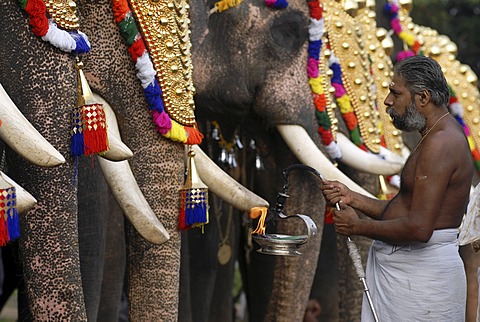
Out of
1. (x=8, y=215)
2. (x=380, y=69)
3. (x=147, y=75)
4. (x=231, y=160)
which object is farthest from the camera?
(x=380, y=69)

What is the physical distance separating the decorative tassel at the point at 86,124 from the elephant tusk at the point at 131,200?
204mm

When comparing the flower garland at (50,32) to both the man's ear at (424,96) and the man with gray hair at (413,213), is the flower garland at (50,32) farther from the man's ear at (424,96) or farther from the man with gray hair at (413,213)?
the man's ear at (424,96)

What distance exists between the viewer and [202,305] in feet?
18.7

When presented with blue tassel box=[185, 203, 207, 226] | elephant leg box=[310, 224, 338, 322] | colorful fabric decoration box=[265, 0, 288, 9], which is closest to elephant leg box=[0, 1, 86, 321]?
blue tassel box=[185, 203, 207, 226]

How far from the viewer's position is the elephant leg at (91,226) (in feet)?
14.1

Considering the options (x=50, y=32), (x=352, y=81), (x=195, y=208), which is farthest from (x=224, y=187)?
(x=352, y=81)

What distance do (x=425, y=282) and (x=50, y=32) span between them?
1.32 m

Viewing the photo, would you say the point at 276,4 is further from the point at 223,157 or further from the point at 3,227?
the point at 3,227

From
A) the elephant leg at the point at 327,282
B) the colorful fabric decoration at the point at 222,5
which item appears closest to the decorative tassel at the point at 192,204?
the colorful fabric decoration at the point at 222,5

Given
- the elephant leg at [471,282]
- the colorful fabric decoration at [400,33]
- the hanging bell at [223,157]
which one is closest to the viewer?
the elephant leg at [471,282]

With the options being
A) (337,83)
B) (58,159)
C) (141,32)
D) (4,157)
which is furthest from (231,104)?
(58,159)

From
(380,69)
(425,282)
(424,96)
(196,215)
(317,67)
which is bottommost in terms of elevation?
(425,282)

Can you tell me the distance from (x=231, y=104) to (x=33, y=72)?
155cm

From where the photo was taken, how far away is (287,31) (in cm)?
500
